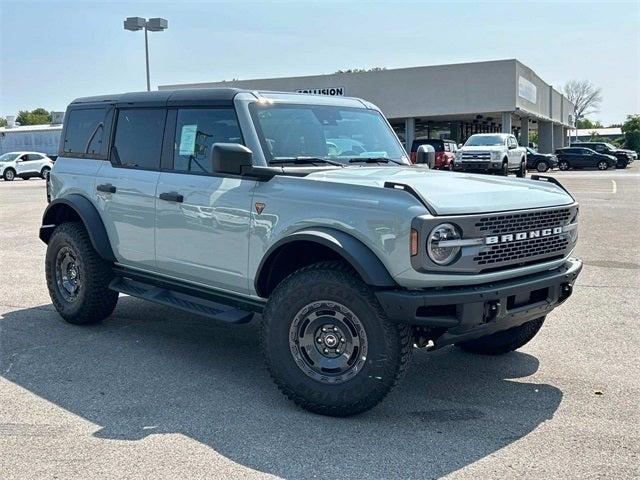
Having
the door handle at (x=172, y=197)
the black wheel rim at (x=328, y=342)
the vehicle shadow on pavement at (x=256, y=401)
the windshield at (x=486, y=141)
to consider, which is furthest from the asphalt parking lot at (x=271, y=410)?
the windshield at (x=486, y=141)

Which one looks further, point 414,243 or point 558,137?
point 558,137

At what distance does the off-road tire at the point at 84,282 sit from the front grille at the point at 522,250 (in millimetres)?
3600

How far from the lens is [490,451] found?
3.79 metres

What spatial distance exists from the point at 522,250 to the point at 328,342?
1.34 metres

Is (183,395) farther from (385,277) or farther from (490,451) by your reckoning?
(490,451)

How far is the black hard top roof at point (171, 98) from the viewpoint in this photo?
5.23 meters

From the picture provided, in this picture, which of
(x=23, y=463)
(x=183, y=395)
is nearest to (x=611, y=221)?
(x=183, y=395)

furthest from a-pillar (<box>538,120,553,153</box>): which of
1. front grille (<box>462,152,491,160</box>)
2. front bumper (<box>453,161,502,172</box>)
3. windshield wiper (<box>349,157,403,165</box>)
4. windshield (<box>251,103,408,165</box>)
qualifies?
windshield wiper (<box>349,157,403,165</box>)

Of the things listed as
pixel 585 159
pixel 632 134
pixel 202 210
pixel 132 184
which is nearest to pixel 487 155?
pixel 585 159

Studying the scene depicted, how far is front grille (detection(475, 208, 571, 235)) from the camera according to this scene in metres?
4.06

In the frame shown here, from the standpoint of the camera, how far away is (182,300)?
5422 mm

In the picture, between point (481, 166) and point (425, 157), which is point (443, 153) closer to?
point (481, 166)

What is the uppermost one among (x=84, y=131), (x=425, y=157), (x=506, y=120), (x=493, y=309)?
(x=506, y=120)

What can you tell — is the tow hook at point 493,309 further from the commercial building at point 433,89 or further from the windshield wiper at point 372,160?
the commercial building at point 433,89
